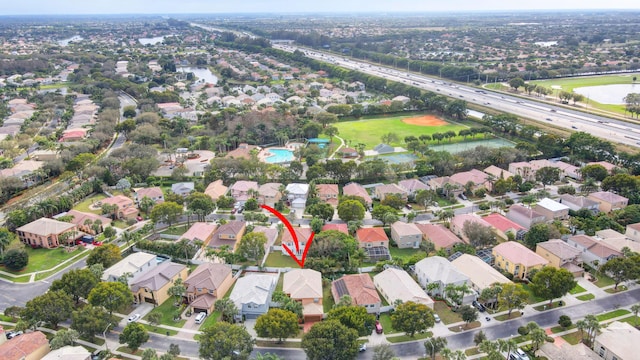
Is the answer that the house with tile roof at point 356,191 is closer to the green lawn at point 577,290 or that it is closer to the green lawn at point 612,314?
the green lawn at point 577,290

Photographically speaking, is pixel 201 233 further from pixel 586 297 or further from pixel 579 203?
pixel 579 203

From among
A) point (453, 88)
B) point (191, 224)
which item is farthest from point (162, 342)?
point (453, 88)

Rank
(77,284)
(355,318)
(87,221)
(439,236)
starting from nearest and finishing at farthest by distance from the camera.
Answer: (355,318) < (77,284) < (439,236) < (87,221)

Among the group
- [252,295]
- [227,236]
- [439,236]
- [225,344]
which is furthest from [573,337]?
[227,236]

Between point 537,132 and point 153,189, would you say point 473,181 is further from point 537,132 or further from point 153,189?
point 153,189

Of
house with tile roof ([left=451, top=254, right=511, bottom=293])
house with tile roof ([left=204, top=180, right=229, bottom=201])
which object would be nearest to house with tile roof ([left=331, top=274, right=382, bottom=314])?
house with tile roof ([left=451, top=254, right=511, bottom=293])

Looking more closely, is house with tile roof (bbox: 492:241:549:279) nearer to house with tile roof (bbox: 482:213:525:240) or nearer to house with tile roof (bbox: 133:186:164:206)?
house with tile roof (bbox: 482:213:525:240)
